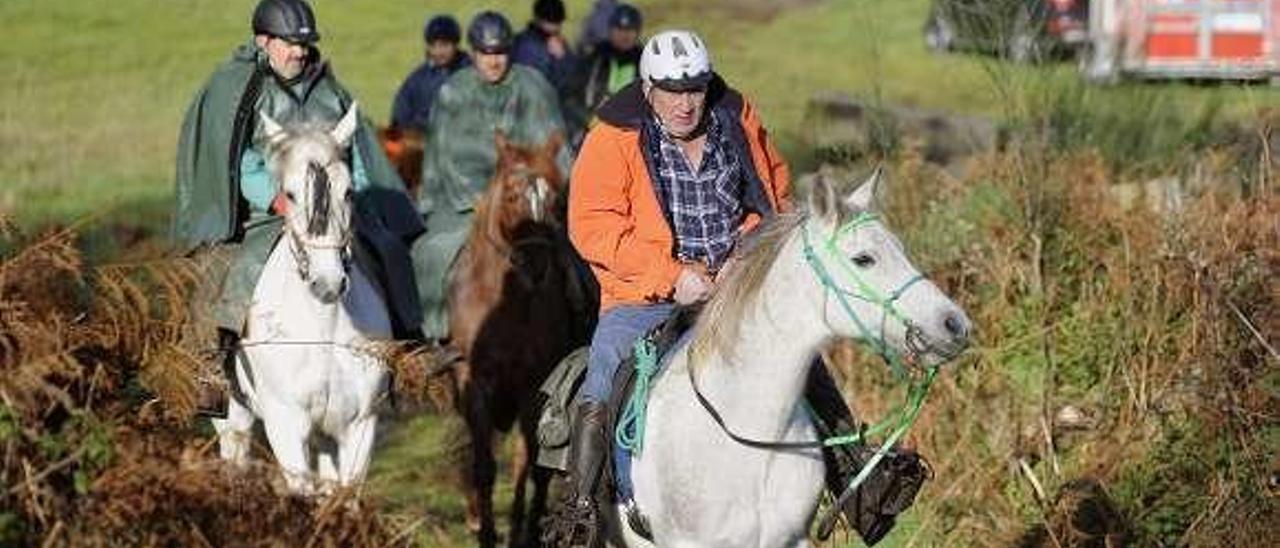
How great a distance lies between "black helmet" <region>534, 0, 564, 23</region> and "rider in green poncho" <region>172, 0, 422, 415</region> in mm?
9698

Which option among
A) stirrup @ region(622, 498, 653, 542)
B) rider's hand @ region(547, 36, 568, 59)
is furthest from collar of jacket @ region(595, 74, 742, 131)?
rider's hand @ region(547, 36, 568, 59)

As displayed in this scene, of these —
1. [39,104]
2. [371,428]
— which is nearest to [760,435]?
[371,428]

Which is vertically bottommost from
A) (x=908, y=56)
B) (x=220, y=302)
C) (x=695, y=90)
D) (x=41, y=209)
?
(x=908, y=56)

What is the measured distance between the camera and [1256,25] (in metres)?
18.3

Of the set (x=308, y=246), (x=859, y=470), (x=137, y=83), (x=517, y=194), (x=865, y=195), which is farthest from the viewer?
(x=137, y=83)

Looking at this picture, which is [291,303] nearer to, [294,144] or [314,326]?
[314,326]

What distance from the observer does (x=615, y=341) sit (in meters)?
8.72

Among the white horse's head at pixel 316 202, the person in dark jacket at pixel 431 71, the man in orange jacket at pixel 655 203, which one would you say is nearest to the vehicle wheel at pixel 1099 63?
the person in dark jacket at pixel 431 71

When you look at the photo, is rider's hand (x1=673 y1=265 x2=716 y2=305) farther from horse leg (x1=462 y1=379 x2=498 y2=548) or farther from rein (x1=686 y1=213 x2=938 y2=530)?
horse leg (x1=462 y1=379 x2=498 y2=548)

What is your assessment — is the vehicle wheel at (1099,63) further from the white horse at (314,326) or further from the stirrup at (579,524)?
the stirrup at (579,524)

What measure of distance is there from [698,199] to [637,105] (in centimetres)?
41

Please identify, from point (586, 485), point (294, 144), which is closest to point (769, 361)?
point (586, 485)

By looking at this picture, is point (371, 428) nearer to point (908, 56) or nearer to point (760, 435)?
point (760, 435)

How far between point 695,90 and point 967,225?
5.77 metres
